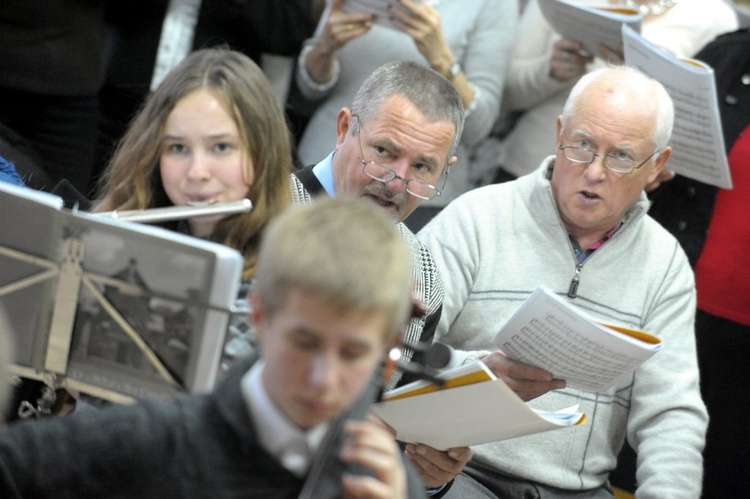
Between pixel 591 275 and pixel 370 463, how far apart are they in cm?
129

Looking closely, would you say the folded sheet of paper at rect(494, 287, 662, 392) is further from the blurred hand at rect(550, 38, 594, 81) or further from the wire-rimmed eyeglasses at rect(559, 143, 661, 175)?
the blurred hand at rect(550, 38, 594, 81)

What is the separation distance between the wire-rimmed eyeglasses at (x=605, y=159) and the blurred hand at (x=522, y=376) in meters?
0.58

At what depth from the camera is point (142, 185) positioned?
1.87 metres

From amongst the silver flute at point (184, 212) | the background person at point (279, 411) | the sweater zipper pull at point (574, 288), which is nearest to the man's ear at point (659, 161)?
the sweater zipper pull at point (574, 288)

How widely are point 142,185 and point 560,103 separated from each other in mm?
1683

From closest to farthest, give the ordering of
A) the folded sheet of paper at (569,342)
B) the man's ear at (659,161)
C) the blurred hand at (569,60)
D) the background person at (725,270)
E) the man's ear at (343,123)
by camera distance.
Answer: the folded sheet of paper at (569,342)
the man's ear at (343,123)
the man's ear at (659,161)
the background person at (725,270)
the blurred hand at (569,60)

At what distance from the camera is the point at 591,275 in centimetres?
242

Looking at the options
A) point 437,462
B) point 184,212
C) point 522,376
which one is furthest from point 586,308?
point 184,212

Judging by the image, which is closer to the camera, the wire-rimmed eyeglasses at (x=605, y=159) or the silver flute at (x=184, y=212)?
the silver flute at (x=184, y=212)

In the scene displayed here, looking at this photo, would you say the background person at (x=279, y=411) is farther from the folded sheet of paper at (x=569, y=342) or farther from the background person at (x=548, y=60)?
the background person at (x=548, y=60)

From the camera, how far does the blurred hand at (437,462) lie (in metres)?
1.97

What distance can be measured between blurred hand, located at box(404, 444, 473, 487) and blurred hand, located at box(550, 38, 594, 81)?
1.46 meters

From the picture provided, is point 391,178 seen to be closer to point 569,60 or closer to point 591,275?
point 591,275

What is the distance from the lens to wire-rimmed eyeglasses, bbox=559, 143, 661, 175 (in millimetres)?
2412
